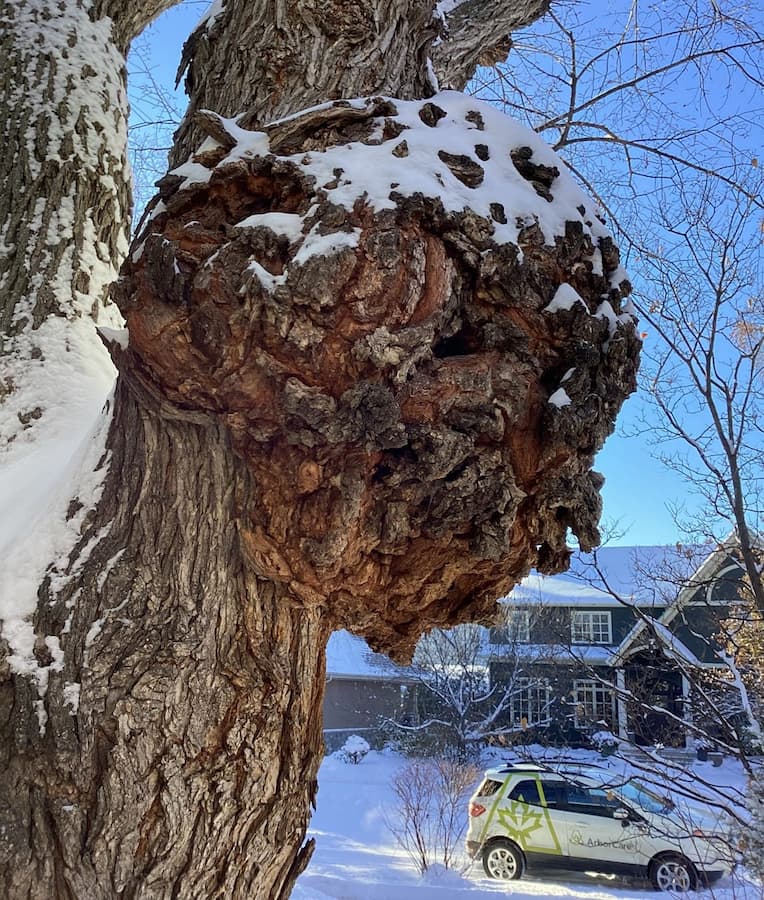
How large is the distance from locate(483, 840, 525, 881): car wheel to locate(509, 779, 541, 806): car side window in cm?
60

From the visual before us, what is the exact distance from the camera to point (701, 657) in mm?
11562

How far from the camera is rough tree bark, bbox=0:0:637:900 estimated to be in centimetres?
115

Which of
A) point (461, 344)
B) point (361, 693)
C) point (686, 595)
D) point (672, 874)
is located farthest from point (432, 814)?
point (461, 344)

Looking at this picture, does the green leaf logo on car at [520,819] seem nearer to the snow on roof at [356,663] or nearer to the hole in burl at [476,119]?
the snow on roof at [356,663]

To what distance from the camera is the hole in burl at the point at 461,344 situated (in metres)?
1.32

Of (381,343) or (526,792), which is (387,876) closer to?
(526,792)

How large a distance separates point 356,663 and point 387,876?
28.2 feet

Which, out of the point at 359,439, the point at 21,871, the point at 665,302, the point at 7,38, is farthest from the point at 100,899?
the point at 665,302

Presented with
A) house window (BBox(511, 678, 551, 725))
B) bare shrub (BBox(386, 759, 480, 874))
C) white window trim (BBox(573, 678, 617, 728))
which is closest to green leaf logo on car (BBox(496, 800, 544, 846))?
bare shrub (BBox(386, 759, 480, 874))

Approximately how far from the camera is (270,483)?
126 centimetres

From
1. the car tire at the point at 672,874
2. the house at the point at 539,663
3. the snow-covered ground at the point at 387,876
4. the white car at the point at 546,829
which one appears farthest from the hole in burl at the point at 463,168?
the house at the point at 539,663

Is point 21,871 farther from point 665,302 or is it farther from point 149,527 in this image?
point 665,302

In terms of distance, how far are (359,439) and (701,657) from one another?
1213 cm

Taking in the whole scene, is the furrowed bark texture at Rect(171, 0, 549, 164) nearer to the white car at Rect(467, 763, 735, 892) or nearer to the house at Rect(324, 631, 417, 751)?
the white car at Rect(467, 763, 735, 892)
